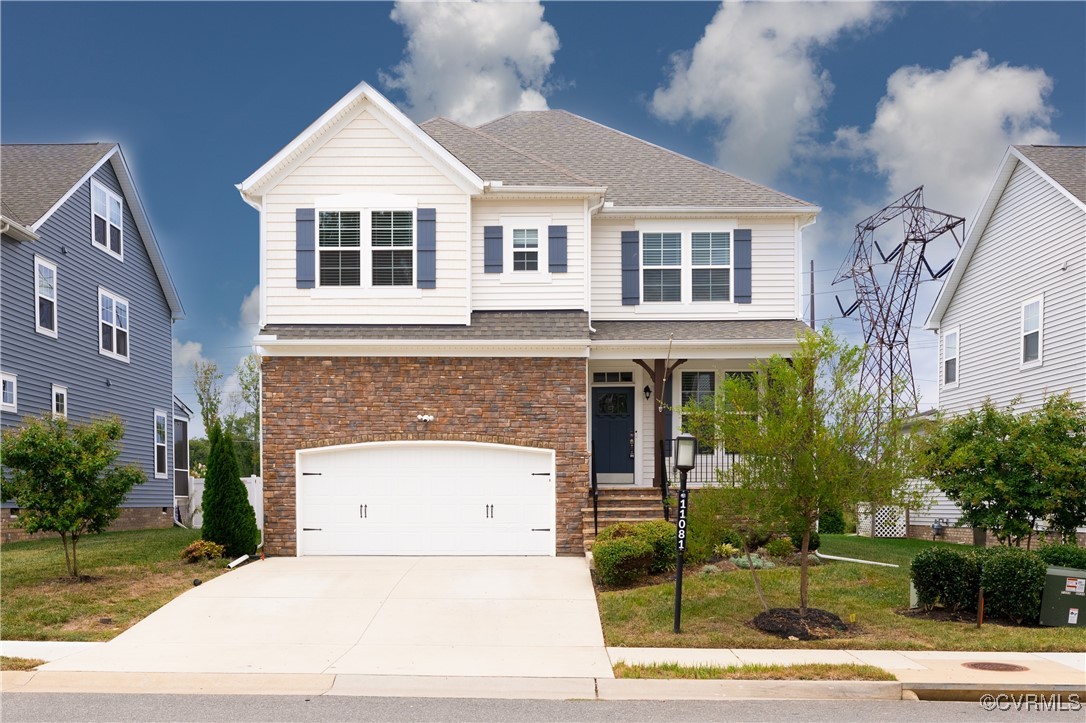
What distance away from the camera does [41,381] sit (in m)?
21.7

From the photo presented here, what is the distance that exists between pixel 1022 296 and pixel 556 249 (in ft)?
38.0

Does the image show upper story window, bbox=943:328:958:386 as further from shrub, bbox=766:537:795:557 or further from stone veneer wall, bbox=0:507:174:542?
stone veneer wall, bbox=0:507:174:542

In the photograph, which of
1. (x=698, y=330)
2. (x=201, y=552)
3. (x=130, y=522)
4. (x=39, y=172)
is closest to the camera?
(x=201, y=552)

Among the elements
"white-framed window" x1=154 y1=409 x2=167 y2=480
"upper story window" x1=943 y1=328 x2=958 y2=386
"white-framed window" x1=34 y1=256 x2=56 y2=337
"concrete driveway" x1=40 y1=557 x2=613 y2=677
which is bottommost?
"concrete driveway" x1=40 y1=557 x2=613 y2=677

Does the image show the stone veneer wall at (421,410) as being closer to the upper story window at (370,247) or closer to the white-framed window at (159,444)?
the upper story window at (370,247)

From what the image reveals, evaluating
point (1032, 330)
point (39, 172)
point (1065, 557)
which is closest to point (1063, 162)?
point (1032, 330)

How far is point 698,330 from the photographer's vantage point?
18484 millimetres

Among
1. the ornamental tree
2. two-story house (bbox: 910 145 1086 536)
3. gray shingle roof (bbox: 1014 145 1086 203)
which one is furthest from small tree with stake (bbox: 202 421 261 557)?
gray shingle roof (bbox: 1014 145 1086 203)

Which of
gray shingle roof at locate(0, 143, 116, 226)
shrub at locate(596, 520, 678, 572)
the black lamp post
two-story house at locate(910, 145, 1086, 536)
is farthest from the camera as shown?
gray shingle roof at locate(0, 143, 116, 226)

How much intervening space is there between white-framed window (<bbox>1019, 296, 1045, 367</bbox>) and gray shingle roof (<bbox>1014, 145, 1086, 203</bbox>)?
250 centimetres

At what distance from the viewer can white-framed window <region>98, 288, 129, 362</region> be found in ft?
81.3

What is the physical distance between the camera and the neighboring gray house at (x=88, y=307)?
20906 mm

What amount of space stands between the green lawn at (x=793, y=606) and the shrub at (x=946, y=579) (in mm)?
373

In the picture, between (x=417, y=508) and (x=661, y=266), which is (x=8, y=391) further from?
(x=661, y=266)
